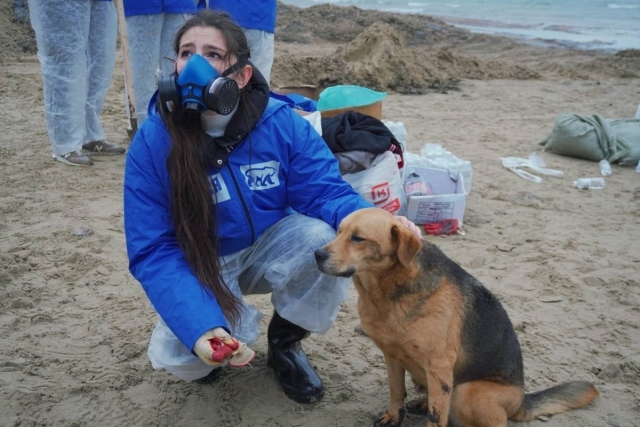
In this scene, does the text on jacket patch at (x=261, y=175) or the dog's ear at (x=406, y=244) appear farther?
the text on jacket patch at (x=261, y=175)

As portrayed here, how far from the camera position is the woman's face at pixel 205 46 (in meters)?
2.66

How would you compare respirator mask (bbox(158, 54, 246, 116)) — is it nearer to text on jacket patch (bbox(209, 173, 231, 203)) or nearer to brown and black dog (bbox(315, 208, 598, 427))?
text on jacket patch (bbox(209, 173, 231, 203))

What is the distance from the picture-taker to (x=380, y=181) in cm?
461

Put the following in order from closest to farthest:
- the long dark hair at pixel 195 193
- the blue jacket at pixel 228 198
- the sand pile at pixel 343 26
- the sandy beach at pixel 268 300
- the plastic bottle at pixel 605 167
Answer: the blue jacket at pixel 228 198
the long dark hair at pixel 195 193
the sandy beach at pixel 268 300
the plastic bottle at pixel 605 167
the sand pile at pixel 343 26

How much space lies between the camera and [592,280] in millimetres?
4234

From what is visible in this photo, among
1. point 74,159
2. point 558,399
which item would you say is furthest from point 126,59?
point 558,399

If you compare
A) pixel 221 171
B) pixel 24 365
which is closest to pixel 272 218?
pixel 221 171

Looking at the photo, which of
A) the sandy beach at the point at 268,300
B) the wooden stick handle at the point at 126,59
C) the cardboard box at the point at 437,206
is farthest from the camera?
the wooden stick handle at the point at 126,59

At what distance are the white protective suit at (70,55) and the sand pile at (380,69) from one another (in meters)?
3.71

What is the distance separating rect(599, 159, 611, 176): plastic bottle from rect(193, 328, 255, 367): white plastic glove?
5.34 m

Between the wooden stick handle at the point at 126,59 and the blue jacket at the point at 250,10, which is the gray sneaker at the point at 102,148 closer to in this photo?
the wooden stick handle at the point at 126,59

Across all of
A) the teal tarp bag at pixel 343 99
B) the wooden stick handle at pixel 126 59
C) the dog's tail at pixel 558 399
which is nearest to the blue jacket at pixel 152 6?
the wooden stick handle at pixel 126 59

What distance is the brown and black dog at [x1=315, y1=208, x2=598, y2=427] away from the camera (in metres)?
2.52

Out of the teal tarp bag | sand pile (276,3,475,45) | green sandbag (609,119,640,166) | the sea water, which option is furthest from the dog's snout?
the sea water
